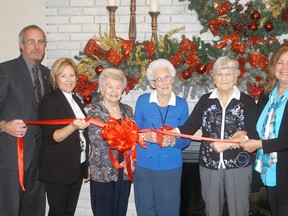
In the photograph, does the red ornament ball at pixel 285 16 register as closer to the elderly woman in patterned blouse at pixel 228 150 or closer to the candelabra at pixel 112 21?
the elderly woman in patterned blouse at pixel 228 150

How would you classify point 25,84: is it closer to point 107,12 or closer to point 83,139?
point 83,139

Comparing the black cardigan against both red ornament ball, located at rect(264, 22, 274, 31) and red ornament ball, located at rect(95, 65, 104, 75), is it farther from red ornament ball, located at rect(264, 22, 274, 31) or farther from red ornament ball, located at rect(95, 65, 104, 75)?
red ornament ball, located at rect(264, 22, 274, 31)

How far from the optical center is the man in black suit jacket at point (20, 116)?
3277mm

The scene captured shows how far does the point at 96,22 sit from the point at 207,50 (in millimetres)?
1329

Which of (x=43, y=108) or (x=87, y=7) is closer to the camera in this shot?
(x=43, y=108)

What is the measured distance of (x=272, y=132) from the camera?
2.89 metres

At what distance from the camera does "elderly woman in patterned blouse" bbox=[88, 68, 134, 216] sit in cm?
313

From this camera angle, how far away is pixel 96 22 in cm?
427

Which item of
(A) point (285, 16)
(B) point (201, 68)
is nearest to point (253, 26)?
(A) point (285, 16)

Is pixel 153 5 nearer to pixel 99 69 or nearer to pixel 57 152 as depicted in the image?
pixel 99 69

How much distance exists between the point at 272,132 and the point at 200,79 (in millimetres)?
1041

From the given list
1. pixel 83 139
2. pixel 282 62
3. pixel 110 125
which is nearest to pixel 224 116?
Result: pixel 282 62

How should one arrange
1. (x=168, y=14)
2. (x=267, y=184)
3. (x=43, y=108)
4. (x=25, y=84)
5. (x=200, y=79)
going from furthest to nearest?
(x=168, y=14) < (x=200, y=79) < (x=25, y=84) < (x=43, y=108) < (x=267, y=184)

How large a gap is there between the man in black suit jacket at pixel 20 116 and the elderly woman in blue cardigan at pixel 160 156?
942 mm
